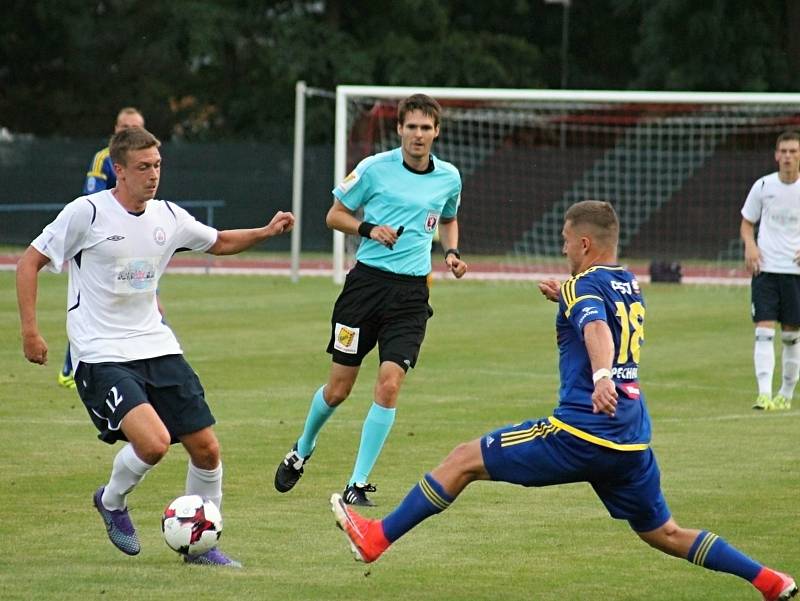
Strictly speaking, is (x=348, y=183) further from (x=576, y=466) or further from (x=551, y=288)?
(x=576, y=466)

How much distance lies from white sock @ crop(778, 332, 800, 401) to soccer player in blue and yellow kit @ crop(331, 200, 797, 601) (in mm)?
6851

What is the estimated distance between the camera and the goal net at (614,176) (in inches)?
1298

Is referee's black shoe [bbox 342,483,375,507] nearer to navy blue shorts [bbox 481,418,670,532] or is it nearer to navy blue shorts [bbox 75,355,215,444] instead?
navy blue shorts [bbox 75,355,215,444]

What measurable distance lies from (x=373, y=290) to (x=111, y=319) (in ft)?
7.02

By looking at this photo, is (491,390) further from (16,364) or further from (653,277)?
(653,277)

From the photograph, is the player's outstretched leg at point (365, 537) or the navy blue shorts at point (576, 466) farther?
the player's outstretched leg at point (365, 537)

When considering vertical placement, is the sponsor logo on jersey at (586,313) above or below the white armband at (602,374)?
above

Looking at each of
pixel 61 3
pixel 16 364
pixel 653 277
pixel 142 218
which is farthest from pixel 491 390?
pixel 61 3

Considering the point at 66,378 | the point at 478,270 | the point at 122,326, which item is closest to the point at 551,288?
the point at 122,326

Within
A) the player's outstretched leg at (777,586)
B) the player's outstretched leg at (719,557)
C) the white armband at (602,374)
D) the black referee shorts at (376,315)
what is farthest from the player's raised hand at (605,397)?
the black referee shorts at (376,315)

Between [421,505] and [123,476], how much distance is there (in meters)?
1.50

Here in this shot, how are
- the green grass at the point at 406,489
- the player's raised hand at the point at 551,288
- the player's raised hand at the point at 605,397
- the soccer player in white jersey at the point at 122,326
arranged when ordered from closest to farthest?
the player's raised hand at the point at 605,397 < the player's raised hand at the point at 551,288 < the green grass at the point at 406,489 < the soccer player in white jersey at the point at 122,326

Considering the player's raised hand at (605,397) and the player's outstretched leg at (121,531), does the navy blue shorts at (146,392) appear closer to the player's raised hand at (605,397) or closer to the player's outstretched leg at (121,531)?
the player's outstretched leg at (121,531)

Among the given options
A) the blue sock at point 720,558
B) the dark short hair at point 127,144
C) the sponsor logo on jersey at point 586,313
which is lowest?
the blue sock at point 720,558
